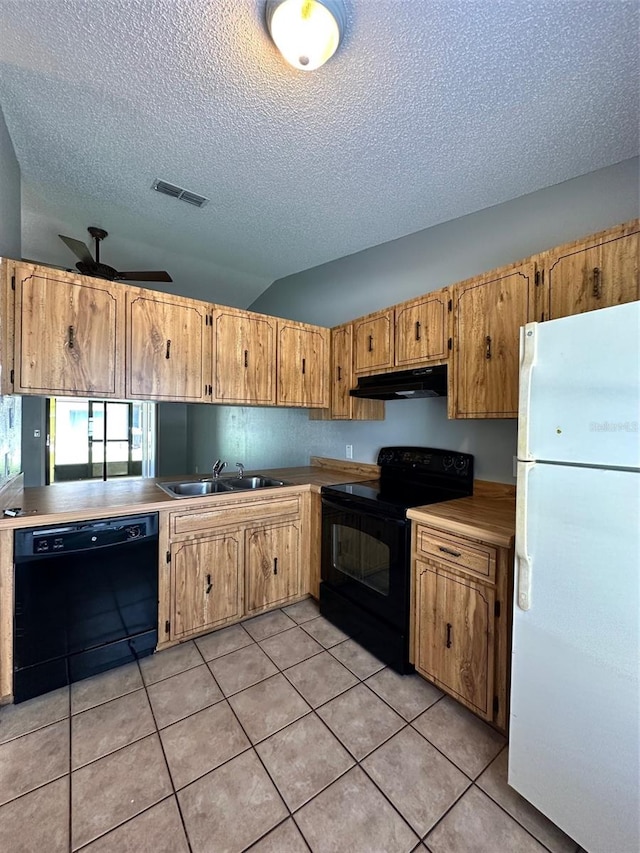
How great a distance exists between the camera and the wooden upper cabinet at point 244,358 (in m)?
2.52

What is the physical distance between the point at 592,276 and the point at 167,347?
238cm

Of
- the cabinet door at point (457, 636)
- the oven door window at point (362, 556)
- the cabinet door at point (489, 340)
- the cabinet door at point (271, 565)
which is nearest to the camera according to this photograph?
the cabinet door at point (457, 636)

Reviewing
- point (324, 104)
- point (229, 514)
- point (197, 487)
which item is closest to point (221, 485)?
point (197, 487)

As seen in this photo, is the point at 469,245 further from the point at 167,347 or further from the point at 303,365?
the point at 167,347

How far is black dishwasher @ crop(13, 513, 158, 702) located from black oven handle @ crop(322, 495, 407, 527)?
1.09 meters

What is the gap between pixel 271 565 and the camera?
7.98ft

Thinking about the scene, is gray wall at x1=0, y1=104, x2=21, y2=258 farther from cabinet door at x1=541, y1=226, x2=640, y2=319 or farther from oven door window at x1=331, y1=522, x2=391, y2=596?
cabinet door at x1=541, y1=226, x2=640, y2=319

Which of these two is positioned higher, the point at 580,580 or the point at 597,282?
the point at 597,282

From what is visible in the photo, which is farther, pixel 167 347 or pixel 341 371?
pixel 341 371

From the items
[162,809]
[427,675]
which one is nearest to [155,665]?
[162,809]

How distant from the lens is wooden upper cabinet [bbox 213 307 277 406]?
252 centimetres

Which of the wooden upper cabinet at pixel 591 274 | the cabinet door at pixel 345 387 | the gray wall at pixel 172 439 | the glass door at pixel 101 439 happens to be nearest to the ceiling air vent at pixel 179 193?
the cabinet door at pixel 345 387

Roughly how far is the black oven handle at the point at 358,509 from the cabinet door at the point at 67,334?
153 cm

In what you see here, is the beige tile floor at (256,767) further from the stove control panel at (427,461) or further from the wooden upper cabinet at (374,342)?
the wooden upper cabinet at (374,342)
